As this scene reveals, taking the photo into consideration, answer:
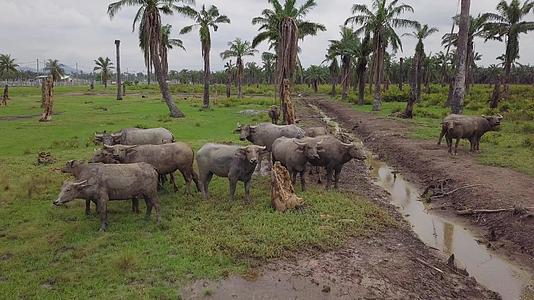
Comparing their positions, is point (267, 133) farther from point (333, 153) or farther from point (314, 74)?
point (314, 74)

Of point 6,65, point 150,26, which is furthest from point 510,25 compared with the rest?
point 6,65

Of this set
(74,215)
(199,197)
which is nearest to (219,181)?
(199,197)

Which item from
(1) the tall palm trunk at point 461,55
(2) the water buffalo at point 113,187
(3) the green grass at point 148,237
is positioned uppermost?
(1) the tall palm trunk at point 461,55

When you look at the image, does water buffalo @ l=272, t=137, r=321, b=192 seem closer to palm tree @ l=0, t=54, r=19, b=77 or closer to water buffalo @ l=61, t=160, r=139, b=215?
water buffalo @ l=61, t=160, r=139, b=215

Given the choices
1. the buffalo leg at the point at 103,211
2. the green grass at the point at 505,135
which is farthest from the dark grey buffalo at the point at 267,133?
the green grass at the point at 505,135

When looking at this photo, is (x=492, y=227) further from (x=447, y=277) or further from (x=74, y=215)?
(x=74, y=215)

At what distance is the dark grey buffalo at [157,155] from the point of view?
38.2 ft

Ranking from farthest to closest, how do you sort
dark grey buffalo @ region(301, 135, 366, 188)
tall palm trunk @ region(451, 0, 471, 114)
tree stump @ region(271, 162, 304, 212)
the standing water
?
tall palm trunk @ region(451, 0, 471, 114), dark grey buffalo @ region(301, 135, 366, 188), tree stump @ region(271, 162, 304, 212), the standing water

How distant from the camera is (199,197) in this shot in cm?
1196

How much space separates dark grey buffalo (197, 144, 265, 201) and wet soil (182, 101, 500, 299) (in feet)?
11.3

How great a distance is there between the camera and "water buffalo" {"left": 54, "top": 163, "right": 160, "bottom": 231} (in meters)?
9.37

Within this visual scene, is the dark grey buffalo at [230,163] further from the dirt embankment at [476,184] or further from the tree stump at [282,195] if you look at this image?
the dirt embankment at [476,184]

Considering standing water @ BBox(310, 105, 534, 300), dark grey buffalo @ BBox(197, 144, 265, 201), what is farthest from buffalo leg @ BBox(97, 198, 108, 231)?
standing water @ BBox(310, 105, 534, 300)

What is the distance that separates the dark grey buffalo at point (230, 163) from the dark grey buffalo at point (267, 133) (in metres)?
3.86
